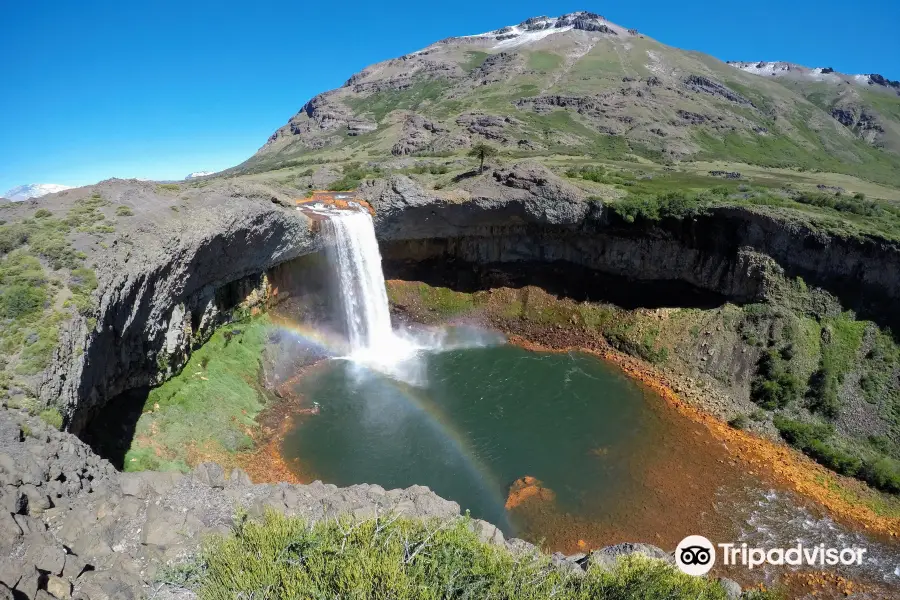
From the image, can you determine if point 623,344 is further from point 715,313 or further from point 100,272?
point 100,272

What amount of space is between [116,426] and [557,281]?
103 feet

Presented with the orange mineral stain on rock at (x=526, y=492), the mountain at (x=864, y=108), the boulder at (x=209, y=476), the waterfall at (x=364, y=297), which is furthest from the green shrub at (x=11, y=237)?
the mountain at (x=864, y=108)

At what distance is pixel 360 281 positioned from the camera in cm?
3500

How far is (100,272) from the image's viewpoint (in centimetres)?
1736

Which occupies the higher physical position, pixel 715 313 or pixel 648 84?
pixel 648 84

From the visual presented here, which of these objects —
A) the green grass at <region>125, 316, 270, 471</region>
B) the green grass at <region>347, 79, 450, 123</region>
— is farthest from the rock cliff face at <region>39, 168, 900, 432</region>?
the green grass at <region>347, 79, 450, 123</region>

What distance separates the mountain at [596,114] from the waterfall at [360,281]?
65907 millimetres

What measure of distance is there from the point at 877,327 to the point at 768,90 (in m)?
197

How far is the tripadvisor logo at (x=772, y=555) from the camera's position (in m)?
17.6

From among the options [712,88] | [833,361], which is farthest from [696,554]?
[712,88]

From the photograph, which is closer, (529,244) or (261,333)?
(261,333)

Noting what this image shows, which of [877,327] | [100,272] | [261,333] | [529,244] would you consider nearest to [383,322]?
[261,333]

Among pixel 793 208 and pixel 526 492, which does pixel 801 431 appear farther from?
pixel 793 208

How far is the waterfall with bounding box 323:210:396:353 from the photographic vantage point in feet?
111
